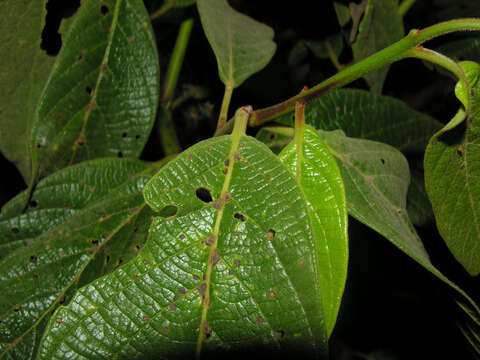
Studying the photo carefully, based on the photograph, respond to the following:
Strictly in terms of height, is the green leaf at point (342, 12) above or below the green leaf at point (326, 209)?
above

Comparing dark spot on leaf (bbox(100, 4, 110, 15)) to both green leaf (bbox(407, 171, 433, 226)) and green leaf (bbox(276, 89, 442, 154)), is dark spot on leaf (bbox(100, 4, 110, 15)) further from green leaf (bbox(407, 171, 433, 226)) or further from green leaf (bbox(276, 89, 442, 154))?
green leaf (bbox(407, 171, 433, 226))

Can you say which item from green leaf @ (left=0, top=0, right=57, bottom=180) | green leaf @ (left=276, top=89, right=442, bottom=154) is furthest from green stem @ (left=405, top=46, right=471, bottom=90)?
green leaf @ (left=0, top=0, right=57, bottom=180)

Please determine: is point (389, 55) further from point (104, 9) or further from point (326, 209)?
point (104, 9)

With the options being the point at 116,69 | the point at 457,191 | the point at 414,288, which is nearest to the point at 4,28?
the point at 116,69

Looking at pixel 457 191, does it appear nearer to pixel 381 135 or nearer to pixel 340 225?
pixel 340 225

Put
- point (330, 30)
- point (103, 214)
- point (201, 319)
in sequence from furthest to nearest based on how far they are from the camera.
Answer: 1. point (330, 30)
2. point (103, 214)
3. point (201, 319)

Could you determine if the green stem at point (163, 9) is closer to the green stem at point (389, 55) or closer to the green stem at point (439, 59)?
the green stem at point (389, 55)

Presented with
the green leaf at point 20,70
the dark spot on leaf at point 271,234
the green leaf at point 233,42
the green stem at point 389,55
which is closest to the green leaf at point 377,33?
the green leaf at point 233,42
